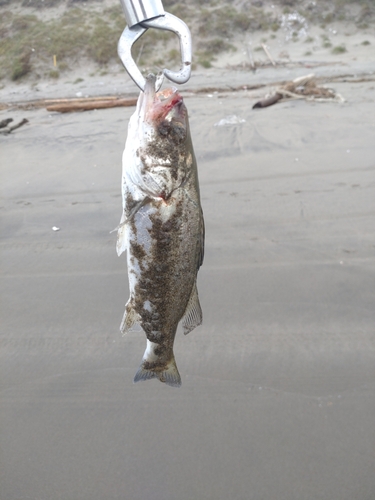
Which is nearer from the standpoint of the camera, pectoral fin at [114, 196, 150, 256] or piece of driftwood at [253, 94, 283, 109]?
pectoral fin at [114, 196, 150, 256]

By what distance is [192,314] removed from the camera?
7.44 ft

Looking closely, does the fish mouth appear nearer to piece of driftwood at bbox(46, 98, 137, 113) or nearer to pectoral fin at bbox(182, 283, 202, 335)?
pectoral fin at bbox(182, 283, 202, 335)

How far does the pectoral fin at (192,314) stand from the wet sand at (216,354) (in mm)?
1185

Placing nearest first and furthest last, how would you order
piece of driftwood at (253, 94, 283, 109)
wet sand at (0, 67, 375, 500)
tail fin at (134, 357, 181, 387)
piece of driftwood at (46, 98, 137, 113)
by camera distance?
tail fin at (134, 357, 181, 387) < wet sand at (0, 67, 375, 500) < piece of driftwood at (253, 94, 283, 109) < piece of driftwood at (46, 98, 137, 113)

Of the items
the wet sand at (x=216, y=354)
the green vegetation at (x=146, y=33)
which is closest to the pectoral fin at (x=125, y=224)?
the wet sand at (x=216, y=354)

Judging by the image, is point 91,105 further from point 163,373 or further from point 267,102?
point 163,373

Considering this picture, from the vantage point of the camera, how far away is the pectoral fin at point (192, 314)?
2256mm

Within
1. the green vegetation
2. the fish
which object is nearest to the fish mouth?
the fish

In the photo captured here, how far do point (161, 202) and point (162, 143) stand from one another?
258mm

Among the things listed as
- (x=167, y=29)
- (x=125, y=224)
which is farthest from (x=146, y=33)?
(x=167, y=29)

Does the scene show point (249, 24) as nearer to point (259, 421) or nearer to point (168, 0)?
point (168, 0)

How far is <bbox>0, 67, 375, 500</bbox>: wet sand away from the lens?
2.89m

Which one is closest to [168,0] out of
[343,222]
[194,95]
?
[194,95]

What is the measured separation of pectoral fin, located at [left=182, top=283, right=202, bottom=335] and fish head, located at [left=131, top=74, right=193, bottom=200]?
1.79 feet
